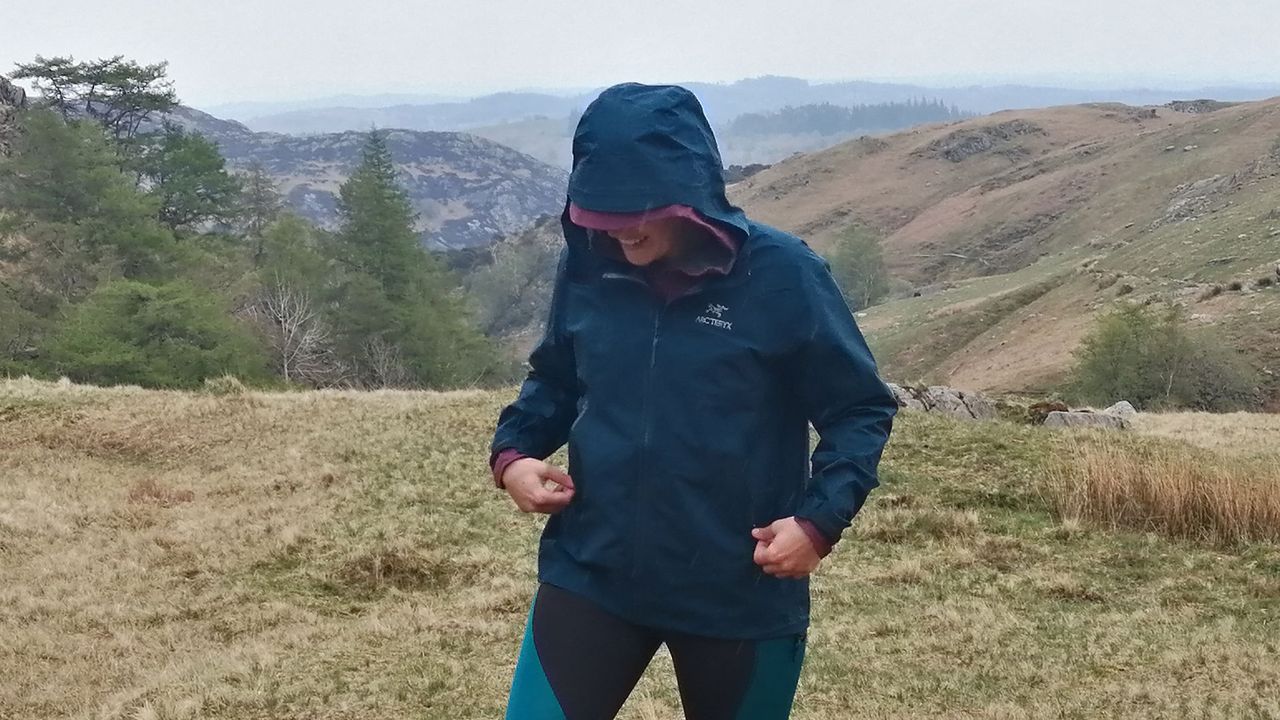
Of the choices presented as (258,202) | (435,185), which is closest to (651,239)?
(258,202)

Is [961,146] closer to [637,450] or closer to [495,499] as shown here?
[495,499]

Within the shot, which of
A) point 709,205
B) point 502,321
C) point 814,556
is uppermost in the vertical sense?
point 709,205

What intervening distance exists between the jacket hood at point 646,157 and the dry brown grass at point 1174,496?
7.49 m

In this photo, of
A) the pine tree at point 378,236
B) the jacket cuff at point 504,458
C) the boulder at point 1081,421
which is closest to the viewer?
the jacket cuff at point 504,458

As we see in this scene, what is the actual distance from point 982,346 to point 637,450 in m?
34.5

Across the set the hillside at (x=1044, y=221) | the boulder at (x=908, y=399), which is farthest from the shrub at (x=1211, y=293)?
the boulder at (x=908, y=399)

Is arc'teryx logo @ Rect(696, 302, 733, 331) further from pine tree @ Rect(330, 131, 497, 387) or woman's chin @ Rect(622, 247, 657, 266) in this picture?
pine tree @ Rect(330, 131, 497, 387)

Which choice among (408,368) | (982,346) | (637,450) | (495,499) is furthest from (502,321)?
(637,450)

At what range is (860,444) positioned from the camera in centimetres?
181

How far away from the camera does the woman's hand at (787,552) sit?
1.75 metres

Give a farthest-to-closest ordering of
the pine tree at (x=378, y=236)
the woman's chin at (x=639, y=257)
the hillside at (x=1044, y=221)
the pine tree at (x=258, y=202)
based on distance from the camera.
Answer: the pine tree at (x=258, y=202)
the pine tree at (x=378, y=236)
the hillside at (x=1044, y=221)
the woman's chin at (x=639, y=257)

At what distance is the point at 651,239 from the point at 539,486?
554mm

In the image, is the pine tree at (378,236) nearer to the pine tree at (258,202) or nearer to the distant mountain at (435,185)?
the pine tree at (258,202)

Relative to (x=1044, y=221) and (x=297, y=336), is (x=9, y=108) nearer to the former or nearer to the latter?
(x=297, y=336)
